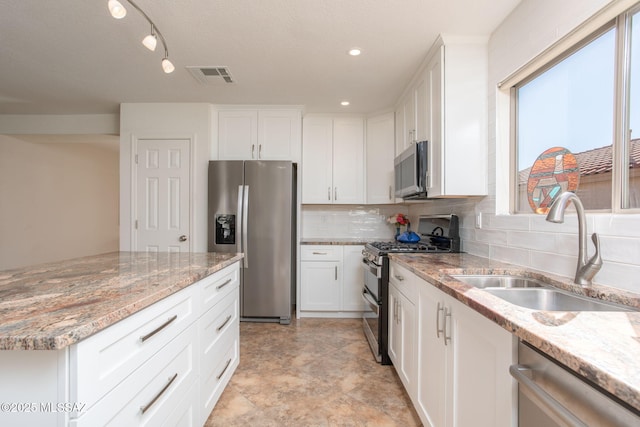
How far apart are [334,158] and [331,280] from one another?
1.50 meters

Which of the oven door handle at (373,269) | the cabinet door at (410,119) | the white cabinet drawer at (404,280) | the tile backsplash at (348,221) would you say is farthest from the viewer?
the tile backsplash at (348,221)

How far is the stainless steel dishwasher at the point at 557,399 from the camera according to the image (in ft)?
1.82

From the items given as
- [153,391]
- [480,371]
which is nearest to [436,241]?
[480,371]

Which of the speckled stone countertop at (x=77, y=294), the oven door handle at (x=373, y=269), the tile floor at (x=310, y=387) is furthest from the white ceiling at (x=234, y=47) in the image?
the tile floor at (x=310, y=387)

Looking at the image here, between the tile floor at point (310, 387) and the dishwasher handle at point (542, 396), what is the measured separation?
1.20 meters

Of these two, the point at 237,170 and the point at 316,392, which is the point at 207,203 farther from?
the point at 316,392

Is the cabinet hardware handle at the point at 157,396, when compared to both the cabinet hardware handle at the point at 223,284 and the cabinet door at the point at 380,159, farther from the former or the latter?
the cabinet door at the point at 380,159

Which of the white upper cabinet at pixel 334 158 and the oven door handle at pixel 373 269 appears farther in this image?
the white upper cabinet at pixel 334 158

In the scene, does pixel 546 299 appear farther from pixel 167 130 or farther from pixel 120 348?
pixel 167 130

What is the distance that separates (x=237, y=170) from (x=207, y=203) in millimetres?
527

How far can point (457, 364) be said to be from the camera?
1214 mm

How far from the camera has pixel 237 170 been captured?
3348 millimetres

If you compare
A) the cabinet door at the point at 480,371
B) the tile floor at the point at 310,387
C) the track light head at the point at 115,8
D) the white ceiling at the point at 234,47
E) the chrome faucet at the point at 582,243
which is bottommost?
the tile floor at the point at 310,387

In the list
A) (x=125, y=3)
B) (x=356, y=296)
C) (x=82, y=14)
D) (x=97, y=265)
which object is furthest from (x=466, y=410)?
(x=82, y=14)
